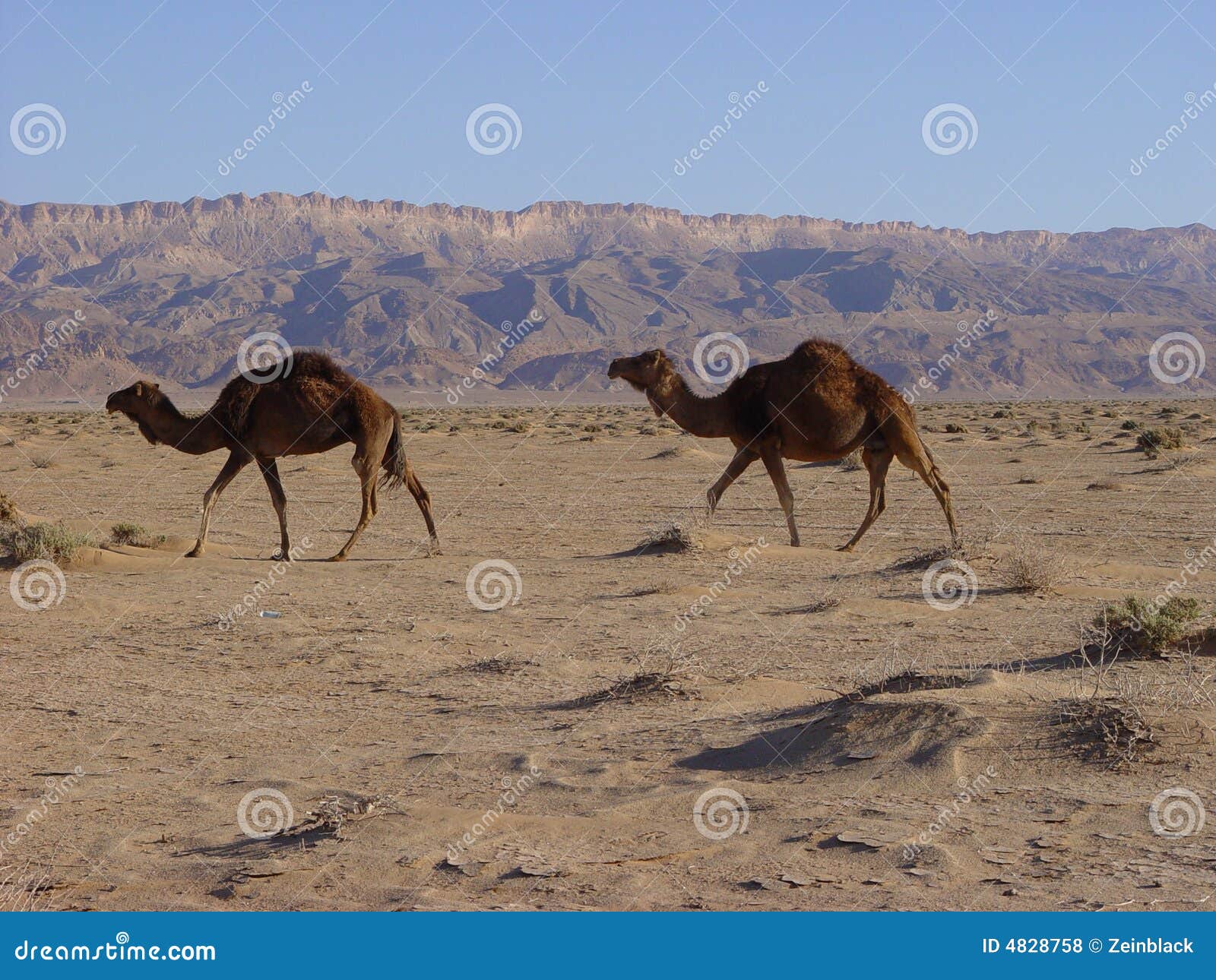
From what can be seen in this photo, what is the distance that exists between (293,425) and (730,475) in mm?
5264

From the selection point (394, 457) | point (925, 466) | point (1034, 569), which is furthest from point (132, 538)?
point (1034, 569)

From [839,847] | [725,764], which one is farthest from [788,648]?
[839,847]

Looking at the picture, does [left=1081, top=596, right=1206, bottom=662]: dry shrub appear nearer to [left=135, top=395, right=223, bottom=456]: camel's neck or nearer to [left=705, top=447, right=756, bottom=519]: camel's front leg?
[left=705, top=447, right=756, bottom=519]: camel's front leg

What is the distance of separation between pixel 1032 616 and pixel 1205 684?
3.58m

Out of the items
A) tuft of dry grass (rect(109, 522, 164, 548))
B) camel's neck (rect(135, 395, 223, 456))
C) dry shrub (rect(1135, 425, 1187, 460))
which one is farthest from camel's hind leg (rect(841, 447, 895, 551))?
dry shrub (rect(1135, 425, 1187, 460))

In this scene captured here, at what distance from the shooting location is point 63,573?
15070 mm

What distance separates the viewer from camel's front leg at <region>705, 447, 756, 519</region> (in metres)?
15.7

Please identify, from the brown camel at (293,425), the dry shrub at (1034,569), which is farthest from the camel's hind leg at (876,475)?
the brown camel at (293,425)

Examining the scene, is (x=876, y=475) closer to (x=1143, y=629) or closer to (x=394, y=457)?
(x=394, y=457)

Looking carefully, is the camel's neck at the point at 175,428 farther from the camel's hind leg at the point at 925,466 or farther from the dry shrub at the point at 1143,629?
the dry shrub at the point at 1143,629

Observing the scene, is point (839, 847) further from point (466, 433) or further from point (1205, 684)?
point (466, 433)

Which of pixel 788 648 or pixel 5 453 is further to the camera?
pixel 5 453

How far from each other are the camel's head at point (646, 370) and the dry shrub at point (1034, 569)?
210 inches

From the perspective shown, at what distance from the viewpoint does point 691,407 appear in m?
16.7
